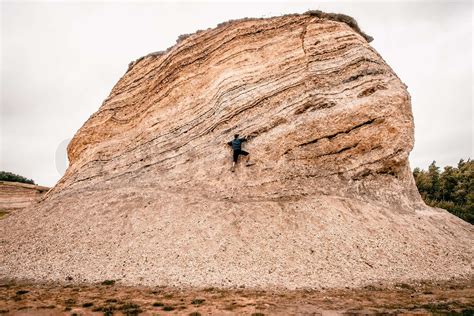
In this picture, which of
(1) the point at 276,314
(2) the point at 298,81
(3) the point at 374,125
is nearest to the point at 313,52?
(2) the point at 298,81

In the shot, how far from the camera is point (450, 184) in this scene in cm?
3903

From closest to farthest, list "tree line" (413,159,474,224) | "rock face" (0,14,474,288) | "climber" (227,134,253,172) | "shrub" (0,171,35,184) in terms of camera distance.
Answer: "rock face" (0,14,474,288) < "climber" (227,134,253,172) < "tree line" (413,159,474,224) < "shrub" (0,171,35,184)

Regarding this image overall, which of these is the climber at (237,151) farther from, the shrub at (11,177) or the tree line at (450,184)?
the shrub at (11,177)

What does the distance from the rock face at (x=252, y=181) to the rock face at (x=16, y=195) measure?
61.5 ft

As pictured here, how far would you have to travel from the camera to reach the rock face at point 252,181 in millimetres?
13648

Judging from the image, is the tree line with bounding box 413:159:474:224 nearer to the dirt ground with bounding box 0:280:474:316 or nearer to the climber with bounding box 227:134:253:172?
the climber with bounding box 227:134:253:172

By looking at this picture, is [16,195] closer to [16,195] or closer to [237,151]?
[16,195]

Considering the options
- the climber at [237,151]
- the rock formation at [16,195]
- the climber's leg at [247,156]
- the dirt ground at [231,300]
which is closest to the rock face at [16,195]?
the rock formation at [16,195]

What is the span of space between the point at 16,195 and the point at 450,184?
1925 inches

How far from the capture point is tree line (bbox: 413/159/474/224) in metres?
36.6

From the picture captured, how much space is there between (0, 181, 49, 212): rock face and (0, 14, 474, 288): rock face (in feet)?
61.5

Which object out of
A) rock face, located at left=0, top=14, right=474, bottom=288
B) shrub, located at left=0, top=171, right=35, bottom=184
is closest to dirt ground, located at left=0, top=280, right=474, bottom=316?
rock face, located at left=0, top=14, right=474, bottom=288

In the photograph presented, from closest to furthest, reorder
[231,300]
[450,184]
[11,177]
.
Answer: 1. [231,300]
2. [450,184]
3. [11,177]

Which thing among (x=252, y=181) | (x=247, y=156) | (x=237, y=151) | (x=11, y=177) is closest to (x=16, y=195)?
(x=11, y=177)
